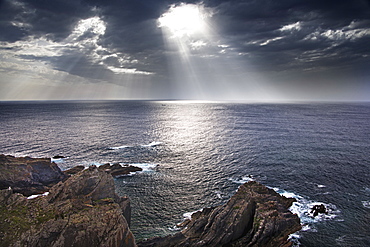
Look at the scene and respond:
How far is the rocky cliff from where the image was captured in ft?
77.6

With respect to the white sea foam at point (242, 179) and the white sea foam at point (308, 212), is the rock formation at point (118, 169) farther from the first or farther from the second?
the white sea foam at point (308, 212)

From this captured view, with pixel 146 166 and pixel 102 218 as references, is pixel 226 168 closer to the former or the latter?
pixel 146 166

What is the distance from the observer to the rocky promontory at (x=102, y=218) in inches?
952

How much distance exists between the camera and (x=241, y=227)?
3397 centimetres

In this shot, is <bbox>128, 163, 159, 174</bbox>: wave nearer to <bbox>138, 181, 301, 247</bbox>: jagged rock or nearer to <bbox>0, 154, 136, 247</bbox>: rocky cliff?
<bbox>138, 181, 301, 247</bbox>: jagged rock

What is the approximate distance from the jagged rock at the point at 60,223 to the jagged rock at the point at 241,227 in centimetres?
972

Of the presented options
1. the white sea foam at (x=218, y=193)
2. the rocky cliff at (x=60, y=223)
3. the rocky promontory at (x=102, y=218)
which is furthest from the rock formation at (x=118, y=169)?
the rocky cliff at (x=60, y=223)

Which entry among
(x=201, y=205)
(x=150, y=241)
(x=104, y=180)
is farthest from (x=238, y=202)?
(x=104, y=180)

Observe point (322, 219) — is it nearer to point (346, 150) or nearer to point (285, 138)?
point (346, 150)

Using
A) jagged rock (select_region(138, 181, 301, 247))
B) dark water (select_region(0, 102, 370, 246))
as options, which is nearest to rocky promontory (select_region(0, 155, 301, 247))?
jagged rock (select_region(138, 181, 301, 247))

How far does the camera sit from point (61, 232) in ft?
79.0

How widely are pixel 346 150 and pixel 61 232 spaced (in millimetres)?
92009

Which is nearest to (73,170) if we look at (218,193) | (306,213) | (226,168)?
(218,193)

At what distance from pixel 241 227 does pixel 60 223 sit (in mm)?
A: 25182
